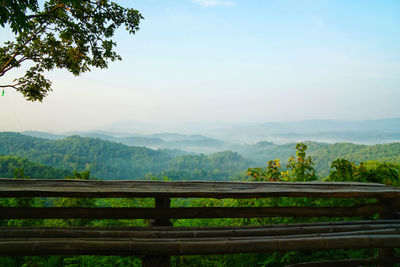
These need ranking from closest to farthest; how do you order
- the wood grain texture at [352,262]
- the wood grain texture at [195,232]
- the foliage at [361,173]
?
the wood grain texture at [195,232], the wood grain texture at [352,262], the foliage at [361,173]

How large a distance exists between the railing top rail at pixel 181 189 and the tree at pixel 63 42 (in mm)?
4985

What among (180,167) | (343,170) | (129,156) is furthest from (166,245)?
(180,167)

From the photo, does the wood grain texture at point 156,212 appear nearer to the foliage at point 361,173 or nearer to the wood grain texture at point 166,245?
the wood grain texture at point 166,245

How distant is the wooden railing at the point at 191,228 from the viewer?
5.09ft

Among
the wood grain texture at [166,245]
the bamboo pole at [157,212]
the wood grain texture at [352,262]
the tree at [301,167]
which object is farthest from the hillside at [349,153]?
the wood grain texture at [166,245]

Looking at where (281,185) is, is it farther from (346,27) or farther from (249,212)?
(346,27)

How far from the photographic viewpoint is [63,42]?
6938mm

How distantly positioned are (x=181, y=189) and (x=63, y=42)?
6.53 metres

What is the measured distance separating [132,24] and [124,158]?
2346cm

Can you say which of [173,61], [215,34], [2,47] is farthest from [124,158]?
[173,61]

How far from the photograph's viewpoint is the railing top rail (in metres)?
2.09

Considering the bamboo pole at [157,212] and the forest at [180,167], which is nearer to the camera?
the bamboo pole at [157,212]

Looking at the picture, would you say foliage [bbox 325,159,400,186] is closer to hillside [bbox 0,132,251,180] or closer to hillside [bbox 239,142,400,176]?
hillside [bbox 239,142,400,176]

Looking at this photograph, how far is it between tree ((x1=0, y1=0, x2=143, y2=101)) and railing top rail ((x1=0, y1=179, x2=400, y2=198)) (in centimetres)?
498
